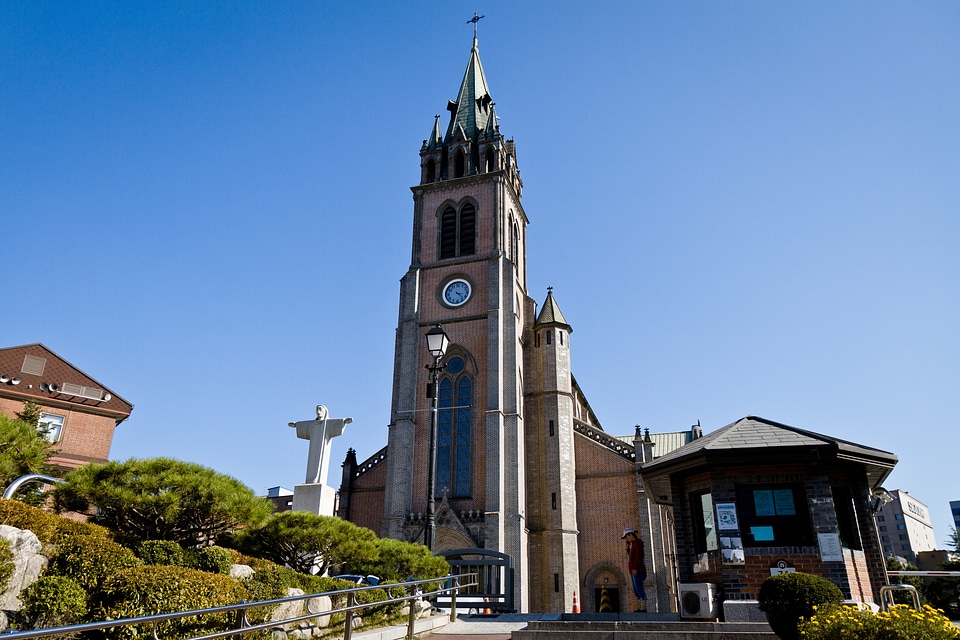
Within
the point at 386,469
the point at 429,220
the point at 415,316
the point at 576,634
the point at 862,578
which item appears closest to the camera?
the point at 576,634

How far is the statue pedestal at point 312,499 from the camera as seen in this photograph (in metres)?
15.6

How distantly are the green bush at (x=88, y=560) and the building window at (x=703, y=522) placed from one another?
943 cm

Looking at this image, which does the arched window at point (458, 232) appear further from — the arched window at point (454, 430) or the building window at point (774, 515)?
the building window at point (774, 515)

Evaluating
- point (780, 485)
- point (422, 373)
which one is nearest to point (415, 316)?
point (422, 373)

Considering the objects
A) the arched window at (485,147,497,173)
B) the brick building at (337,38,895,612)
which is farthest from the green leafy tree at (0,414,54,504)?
the arched window at (485,147,497,173)

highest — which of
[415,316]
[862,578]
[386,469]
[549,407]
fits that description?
[415,316]

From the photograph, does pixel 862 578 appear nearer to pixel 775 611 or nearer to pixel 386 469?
pixel 775 611

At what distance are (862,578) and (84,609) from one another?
39.7ft

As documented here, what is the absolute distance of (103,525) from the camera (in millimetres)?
11344

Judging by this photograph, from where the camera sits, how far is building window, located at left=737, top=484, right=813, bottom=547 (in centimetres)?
1190

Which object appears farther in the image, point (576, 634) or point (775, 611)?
point (576, 634)

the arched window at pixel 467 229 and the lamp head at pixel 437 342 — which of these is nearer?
the lamp head at pixel 437 342

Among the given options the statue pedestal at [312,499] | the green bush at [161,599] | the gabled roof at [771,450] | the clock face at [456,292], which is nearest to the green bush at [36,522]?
the green bush at [161,599]

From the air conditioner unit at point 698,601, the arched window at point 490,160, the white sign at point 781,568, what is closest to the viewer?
the air conditioner unit at point 698,601
